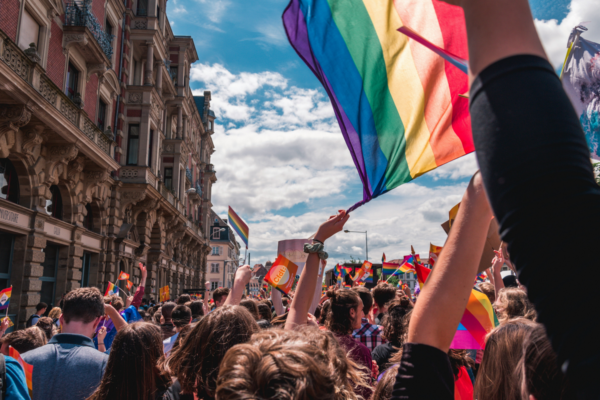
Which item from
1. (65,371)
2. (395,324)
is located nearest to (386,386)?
(395,324)

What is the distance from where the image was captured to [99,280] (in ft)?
58.3

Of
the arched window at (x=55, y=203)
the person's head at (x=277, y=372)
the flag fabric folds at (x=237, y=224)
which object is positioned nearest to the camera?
the person's head at (x=277, y=372)

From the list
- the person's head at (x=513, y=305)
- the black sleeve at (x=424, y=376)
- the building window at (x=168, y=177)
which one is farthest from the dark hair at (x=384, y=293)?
the building window at (x=168, y=177)

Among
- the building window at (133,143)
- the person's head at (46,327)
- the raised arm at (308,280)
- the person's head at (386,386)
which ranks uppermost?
the building window at (133,143)

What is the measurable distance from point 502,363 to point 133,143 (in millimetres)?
22539

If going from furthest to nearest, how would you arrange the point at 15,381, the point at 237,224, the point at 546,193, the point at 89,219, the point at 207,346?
the point at 237,224 → the point at 89,219 → the point at 15,381 → the point at 207,346 → the point at 546,193

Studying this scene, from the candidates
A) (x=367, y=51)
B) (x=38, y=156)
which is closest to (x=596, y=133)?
(x=367, y=51)

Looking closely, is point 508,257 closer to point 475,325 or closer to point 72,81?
point 475,325

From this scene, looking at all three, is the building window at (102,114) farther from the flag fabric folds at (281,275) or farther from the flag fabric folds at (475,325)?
the flag fabric folds at (475,325)

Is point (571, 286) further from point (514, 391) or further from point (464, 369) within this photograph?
point (464, 369)

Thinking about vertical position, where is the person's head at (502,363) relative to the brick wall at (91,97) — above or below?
below

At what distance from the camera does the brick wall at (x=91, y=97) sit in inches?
672

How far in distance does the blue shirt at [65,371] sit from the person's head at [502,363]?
2.71 m

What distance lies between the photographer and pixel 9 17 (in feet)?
38.5
